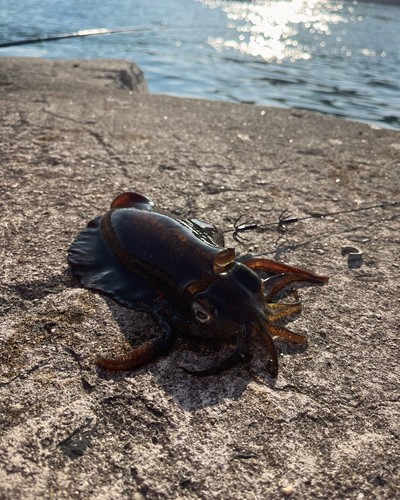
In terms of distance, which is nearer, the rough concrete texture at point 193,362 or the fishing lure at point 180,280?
the rough concrete texture at point 193,362

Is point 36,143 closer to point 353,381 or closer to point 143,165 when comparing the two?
point 143,165

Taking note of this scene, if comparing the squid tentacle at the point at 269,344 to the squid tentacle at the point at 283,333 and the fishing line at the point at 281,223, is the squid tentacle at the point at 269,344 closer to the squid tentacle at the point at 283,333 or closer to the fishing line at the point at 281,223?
the squid tentacle at the point at 283,333

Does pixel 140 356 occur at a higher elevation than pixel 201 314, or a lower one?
lower

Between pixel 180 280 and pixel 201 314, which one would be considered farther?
pixel 180 280

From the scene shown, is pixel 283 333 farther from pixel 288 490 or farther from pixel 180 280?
pixel 288 490

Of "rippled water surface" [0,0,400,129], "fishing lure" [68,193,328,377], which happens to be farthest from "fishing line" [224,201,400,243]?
"rippled water surface" [0,0,400,129]

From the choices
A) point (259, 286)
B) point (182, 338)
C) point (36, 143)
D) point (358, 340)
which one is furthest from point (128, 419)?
point (36, 143)

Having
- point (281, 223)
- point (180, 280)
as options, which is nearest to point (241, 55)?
point (281, 223)

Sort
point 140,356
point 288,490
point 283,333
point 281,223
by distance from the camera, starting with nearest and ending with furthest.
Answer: point 288,490 < point 140,356 < point 283,333 < point 281,223

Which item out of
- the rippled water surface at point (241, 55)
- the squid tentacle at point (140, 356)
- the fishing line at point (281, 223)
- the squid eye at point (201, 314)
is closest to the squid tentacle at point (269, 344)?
the squid eye at point (201, 314)
